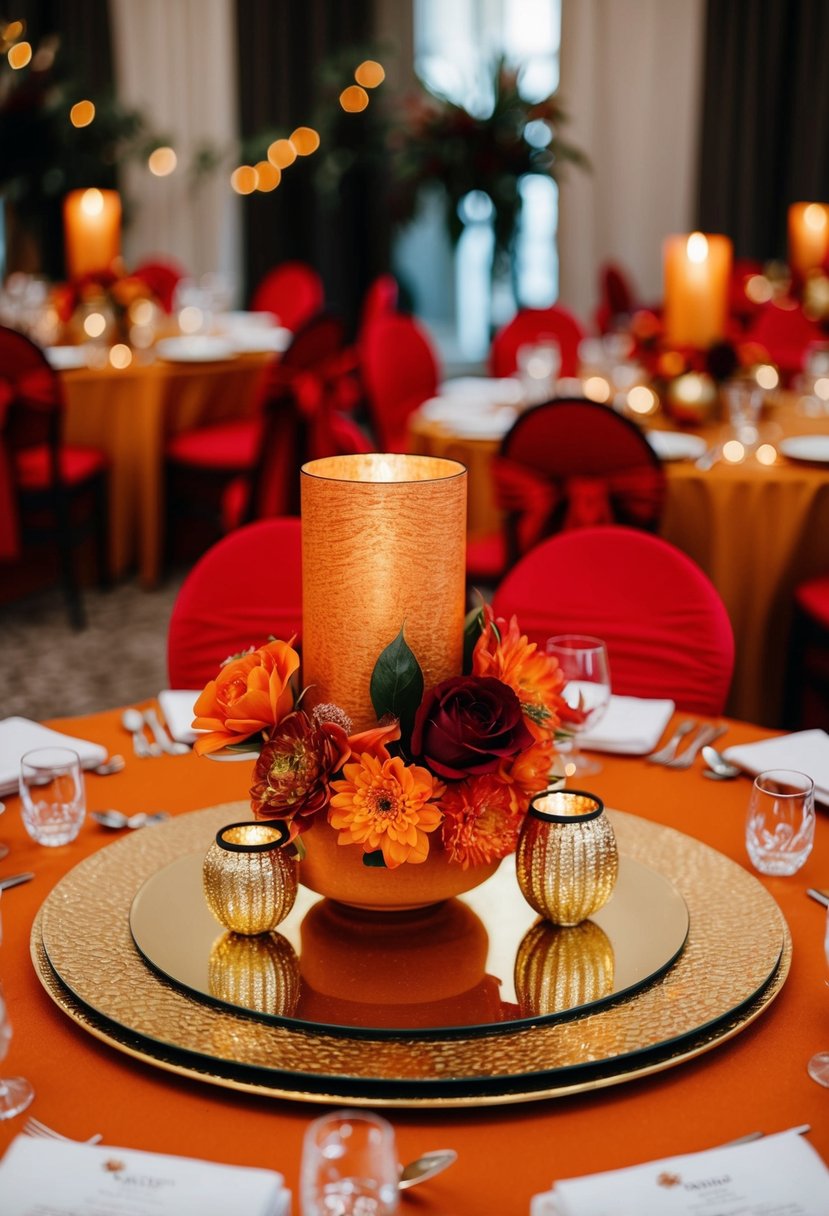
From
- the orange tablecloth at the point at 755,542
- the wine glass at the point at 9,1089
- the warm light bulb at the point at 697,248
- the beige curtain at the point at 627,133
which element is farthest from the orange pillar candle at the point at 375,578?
the beige curtain at the point at 627,133

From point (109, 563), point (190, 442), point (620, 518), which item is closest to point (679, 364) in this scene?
point (620, 518)

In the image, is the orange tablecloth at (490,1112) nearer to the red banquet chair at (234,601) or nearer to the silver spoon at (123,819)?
the silver spoon at (123,819)

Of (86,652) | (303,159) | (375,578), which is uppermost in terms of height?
(303,159)

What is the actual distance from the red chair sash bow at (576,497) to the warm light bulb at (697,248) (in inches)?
39.2

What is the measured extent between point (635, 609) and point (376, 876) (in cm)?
107

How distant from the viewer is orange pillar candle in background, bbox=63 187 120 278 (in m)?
5.39

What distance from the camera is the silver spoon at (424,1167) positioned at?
95cm

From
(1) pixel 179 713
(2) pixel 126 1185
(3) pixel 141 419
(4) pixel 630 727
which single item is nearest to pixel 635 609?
(4) pixel 630 727

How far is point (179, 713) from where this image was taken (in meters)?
1.92

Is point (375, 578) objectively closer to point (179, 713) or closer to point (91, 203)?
point (179, 713)

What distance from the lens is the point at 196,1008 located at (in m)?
1.15

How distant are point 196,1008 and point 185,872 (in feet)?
0.84

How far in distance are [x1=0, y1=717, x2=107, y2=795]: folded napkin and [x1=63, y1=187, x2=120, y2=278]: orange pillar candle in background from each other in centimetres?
382

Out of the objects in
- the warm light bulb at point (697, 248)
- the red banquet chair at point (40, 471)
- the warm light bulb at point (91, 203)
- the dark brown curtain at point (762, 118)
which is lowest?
the red banquet chair at point (40, 471)
